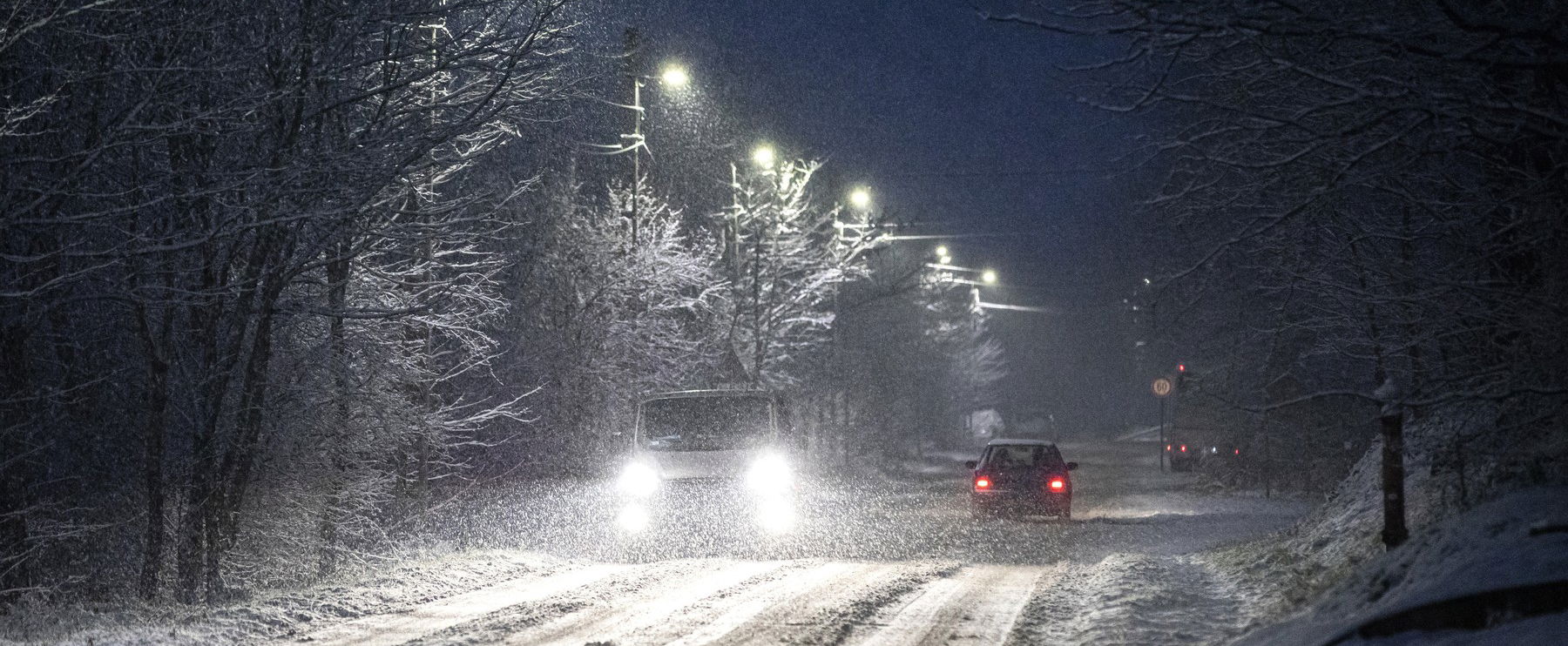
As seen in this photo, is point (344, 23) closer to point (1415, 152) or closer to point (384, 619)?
point (384, 619)

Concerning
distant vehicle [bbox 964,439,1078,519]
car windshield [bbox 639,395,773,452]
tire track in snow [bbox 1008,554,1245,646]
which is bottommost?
tire track in snow [bbox 1008,554,1245,646]

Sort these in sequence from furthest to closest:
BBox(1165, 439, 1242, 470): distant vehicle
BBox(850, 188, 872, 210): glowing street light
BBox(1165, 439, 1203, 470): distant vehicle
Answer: BBox(1165, 439, 1203, 470): distant vehicle → BBox(1165, 439, 1242, 470): distant vehicle → BBox(850, 188, 872, 210): glowing street light

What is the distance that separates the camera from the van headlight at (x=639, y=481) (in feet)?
62.5

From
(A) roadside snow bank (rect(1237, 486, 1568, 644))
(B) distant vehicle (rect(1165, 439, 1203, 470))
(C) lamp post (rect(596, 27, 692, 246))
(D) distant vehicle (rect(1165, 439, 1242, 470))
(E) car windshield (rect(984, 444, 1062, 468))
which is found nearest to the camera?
(A) roadside snow bank (rect(1237, 486, 1568, 644))

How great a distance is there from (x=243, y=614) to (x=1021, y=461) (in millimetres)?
16049

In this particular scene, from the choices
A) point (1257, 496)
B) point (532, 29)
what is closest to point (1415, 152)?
point (532, 29)

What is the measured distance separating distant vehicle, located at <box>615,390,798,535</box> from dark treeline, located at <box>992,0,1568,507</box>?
28.3 feet

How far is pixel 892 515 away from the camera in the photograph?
2611 centimetres

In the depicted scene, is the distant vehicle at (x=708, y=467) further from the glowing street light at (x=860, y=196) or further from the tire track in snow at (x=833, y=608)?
the glowing street light at (x=860, y=196)

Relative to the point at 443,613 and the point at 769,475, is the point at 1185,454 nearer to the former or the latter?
the point at 769,475

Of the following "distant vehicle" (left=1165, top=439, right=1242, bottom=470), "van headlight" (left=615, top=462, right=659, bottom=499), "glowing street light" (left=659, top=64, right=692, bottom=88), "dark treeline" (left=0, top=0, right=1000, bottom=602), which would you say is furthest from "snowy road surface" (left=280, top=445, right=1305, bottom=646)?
"distant vehicle" (left=1165, top=439, right=1242, bottom=470)

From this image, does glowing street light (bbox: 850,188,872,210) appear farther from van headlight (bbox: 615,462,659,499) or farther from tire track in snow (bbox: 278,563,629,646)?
tire track in snow (bbox: 278,563,629,646)

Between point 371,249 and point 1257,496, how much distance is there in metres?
25.0

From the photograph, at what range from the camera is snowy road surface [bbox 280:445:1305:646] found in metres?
9.88
